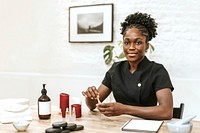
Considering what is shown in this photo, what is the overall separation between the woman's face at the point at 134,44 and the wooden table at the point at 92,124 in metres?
0.43

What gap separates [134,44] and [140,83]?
0.90 feet

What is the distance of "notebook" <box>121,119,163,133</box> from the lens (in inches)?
61.1

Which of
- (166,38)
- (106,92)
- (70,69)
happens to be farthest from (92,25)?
(106,92)

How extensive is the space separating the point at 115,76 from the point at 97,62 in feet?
5.23

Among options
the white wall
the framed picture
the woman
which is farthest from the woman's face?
the framed picture

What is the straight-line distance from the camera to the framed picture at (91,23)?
11.9 ft

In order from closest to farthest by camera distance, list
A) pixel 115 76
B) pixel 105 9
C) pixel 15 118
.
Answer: pixel 15 118 → pixel 115 76 → pixel 105 9

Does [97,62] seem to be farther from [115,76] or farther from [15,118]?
[15,118]

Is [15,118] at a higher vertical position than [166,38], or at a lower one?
lower

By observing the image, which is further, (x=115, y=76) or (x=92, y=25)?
(x=92, y=25)

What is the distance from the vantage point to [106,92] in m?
2.27

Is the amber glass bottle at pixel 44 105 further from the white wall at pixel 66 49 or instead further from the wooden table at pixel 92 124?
the white wall at pixel 66 49

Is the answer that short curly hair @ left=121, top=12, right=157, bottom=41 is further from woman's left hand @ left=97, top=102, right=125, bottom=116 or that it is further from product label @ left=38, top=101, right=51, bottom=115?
product label @ left=38, top=101, right=51, bottom=115

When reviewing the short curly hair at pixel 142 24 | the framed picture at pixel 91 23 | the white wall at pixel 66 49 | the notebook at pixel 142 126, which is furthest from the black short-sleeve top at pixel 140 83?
the framed picture at pixel 91 23
